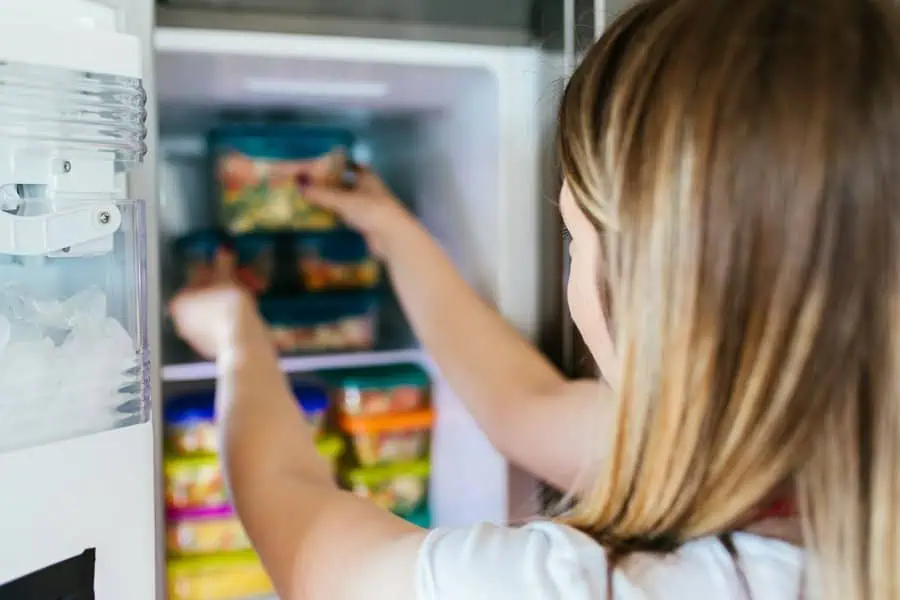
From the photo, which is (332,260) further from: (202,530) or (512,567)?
(512,567)

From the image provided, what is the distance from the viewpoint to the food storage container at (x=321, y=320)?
1354 mm

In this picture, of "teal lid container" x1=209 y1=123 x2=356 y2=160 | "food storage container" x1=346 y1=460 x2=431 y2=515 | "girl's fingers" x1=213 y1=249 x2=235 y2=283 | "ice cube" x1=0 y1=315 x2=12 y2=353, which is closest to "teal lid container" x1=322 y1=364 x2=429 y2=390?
"food storage container" x1=346 y1=460 x2=431 y2=515

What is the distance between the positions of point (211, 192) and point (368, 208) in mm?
340

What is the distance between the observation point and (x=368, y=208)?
1269 millimetres

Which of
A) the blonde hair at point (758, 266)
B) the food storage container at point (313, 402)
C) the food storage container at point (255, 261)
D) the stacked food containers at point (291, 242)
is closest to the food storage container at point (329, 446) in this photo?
the food storage container at point (313, 402)

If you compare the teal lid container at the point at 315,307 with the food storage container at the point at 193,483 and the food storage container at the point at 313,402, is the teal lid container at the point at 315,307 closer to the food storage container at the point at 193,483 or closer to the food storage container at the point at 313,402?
the food storage container at the point at 313,402

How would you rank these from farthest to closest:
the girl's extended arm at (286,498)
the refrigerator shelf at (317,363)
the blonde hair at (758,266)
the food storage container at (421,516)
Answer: the food storage container at (421,516)
the refrigerator shelf at (317,363)
the girl's extended arm at (286,498)
the blonde hair at (758,266)

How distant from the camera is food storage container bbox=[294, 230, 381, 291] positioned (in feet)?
4.49

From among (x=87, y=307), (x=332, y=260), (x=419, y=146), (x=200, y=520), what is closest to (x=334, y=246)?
(x=332, y=260)

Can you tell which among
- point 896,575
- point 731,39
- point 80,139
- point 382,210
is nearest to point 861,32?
point 731,39

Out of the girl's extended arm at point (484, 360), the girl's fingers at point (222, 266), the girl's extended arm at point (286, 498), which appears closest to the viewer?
the girl's extended arm at point (286, 498)

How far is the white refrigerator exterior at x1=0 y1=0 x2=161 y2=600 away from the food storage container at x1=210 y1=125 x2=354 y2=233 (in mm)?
570

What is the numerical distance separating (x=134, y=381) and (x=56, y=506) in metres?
0.11

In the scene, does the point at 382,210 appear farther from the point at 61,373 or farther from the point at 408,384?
the point at 61,373
